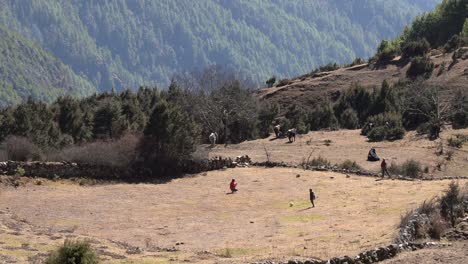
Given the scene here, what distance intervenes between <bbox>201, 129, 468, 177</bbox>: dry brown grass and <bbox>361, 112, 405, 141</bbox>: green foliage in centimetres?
A: 74

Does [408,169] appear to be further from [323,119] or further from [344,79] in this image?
[344,79]

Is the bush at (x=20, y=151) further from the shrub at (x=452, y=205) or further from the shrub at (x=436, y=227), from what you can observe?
the shrub at (x=436, y=227)

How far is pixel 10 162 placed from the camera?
3881 cm

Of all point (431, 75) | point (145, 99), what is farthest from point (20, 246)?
point (431, 75)

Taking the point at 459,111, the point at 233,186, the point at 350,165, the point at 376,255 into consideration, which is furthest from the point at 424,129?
the point at 376,255

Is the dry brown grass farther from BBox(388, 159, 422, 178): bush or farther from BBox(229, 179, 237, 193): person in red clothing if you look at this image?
BBox(229, 179, 237, 193): person in red clothing

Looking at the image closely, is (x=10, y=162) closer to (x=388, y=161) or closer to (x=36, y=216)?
(x=36, y=216)

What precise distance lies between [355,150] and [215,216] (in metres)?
21.2

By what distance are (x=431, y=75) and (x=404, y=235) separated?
5572 cm

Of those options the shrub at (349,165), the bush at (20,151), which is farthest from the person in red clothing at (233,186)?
the bush at (20,151)

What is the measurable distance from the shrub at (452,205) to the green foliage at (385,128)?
1141 inches

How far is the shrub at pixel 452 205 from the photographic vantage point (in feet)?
80.4

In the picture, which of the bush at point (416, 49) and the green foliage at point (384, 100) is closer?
the green foliage at point (384, 100)

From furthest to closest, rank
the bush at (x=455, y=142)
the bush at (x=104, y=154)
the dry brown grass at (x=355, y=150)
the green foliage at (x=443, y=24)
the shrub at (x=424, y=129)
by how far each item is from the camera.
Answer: the green foliage at (x=443, y=24), the shrub at (x=424, y=129), the bush at (x=455, y=142), the dry brown grass at (x=355, y=150), the bush at (x=104, y=154)
